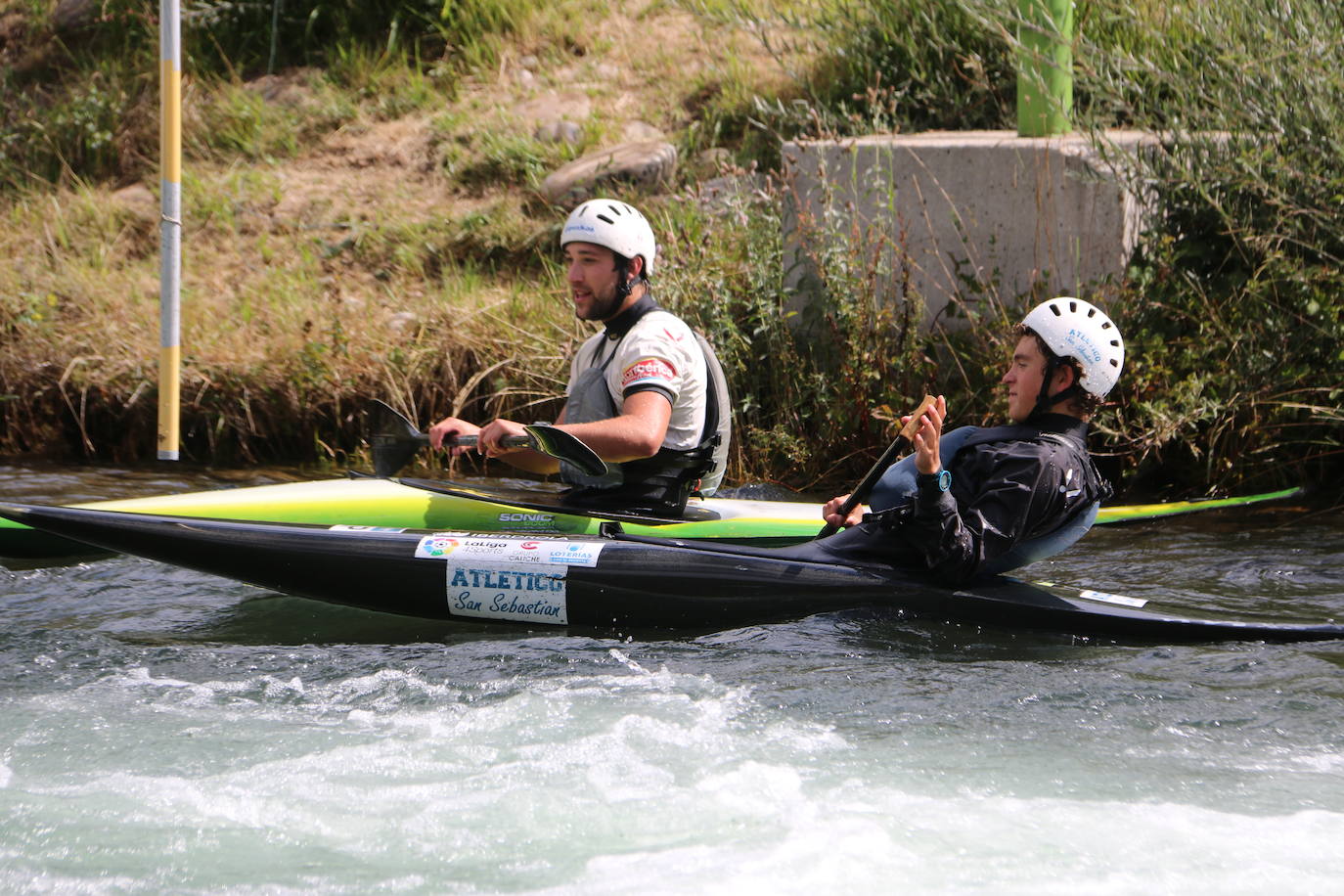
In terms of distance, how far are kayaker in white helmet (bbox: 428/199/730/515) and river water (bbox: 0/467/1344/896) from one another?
2.02 feet

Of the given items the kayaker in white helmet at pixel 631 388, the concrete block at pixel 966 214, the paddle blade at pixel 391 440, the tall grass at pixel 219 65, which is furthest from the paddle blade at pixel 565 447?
the tall grass at pixel 219 65

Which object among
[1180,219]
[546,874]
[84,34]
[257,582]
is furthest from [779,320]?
[84,34]

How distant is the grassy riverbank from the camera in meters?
6.04

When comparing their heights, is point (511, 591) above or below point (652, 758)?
above

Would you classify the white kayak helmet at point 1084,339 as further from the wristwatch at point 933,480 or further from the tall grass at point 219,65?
the tall grass at point 219,65

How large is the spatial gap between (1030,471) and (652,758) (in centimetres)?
133

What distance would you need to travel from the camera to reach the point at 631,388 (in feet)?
14.7

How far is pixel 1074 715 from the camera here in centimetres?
Result: 371

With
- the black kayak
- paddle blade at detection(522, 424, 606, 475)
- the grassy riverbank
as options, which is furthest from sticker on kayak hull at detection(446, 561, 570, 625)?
the grassy riverbank

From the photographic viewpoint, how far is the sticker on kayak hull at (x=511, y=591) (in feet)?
14.0

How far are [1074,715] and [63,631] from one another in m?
3.06

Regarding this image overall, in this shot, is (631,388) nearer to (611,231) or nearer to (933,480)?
(611,231)

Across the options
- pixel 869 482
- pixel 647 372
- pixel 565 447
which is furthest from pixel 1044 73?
pixel 565 447

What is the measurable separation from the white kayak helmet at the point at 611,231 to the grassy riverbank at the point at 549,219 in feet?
6.78
